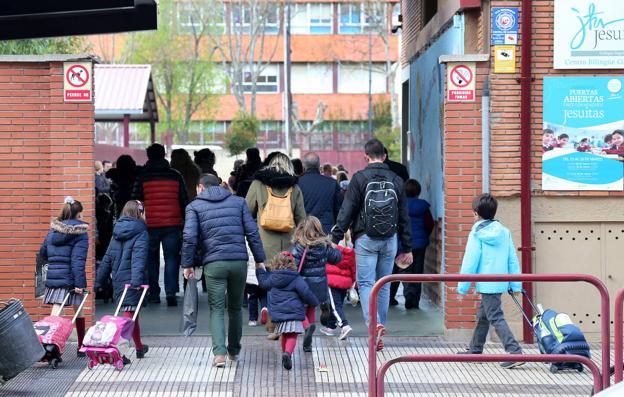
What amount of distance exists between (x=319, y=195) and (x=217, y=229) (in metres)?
2.99

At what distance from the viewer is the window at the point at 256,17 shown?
65.5 metres

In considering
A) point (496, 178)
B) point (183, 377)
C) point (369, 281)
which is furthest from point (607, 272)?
point (183, 377)

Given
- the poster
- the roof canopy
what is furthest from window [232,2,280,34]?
the poster

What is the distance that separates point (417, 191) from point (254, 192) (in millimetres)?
2550

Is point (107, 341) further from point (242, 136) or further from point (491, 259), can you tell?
point (242, 136)

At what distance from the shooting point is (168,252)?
1433 centimetres

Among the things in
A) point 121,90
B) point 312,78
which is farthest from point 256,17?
point 121,90

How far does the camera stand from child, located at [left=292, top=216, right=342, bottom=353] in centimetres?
1116

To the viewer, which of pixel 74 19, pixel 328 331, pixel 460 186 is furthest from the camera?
pixel 74 19

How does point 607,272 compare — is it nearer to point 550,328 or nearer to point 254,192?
point 550,328

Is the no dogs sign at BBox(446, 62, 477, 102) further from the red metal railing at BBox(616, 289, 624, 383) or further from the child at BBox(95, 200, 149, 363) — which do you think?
the red metal railing at BBox(616, 289, 624, 383)

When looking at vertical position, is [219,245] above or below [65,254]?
above

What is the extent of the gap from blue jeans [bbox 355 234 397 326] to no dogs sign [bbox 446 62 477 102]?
1.52m

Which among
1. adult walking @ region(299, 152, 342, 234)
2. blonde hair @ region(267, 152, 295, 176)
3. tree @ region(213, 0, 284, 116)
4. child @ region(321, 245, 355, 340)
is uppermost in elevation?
tree @ region(213, 0, 284, 116)
